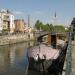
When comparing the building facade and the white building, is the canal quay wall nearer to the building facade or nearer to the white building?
the white building

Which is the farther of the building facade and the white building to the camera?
the building facade

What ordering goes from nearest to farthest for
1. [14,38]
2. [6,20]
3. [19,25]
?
[14,38] < [6,20] < [19,25]

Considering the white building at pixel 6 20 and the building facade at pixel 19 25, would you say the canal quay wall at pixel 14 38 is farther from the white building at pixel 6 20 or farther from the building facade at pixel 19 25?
the building facade at pixel 19 25

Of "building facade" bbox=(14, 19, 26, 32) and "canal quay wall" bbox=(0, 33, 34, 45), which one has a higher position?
"building facade" bbox=(14, 19, 26, 32)

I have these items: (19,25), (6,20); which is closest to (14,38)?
(6,20)

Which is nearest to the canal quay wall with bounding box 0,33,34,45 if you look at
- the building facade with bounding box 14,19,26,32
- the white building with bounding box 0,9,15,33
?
the white building with bounding box 0,9,15,33

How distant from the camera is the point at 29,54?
94.2 feet

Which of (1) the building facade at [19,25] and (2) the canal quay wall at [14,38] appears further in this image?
(1) the building facade at [19,25]

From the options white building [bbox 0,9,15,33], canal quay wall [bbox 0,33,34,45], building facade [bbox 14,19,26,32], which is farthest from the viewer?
building facade [bbox 14,19,26,32]

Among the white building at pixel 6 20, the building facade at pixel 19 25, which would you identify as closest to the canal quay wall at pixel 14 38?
the white building at pixel 6 20

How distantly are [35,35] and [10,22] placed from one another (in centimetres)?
2144

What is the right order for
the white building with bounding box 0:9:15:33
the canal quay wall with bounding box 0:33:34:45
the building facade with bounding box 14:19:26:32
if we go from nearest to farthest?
1. the canal quay wall with bounding box 0:33:34:45
2. the white building with bounding box 0:9:15:33
3. the building facade with bounding box 14:19:26:32

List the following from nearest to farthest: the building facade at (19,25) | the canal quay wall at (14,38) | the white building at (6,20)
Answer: the canal quay wall at (14,38) → the white building at (6,20) → the building facade at (19,25)

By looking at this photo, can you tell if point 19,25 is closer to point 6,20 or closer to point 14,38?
point 6,20
